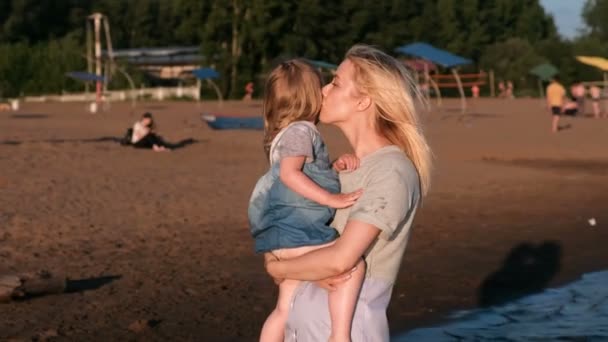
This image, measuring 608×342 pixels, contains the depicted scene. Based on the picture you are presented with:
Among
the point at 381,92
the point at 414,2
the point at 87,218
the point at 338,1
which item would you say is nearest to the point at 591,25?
the point at 414,2

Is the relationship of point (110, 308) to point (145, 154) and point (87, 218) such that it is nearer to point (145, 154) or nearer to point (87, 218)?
point (87, 218)

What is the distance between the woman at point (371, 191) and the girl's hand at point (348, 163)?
3 cm

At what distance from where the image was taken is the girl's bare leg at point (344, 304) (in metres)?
3.51

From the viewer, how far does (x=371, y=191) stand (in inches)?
134

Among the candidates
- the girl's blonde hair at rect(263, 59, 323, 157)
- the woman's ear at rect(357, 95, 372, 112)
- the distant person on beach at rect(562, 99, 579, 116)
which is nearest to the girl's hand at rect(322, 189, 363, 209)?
the woman's ear at rect(357, 95, 372, 112)

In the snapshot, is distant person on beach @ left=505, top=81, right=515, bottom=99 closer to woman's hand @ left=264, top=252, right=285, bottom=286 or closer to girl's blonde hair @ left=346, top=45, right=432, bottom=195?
woman's hand @ left=264, top=252, right=285, bottom=286

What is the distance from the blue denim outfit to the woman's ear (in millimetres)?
449

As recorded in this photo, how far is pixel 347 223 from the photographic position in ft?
11.4

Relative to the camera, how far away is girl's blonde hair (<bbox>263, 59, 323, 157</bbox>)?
165 inches

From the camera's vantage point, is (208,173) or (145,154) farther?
(145,154)

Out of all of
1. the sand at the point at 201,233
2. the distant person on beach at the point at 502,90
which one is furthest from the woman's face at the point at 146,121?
the distant person on beach at the point at 502,90

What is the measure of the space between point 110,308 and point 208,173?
10.1 metres

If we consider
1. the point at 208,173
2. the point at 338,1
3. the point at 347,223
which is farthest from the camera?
the point at 338,1

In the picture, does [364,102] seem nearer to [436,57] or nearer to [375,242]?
[375,242]
